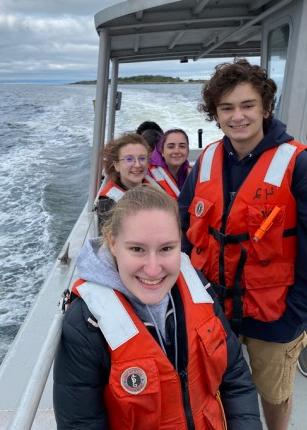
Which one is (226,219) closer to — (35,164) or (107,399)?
(107,399)

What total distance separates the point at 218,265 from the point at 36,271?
3.91 meters

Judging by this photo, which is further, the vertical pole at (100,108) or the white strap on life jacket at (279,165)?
the vertical pole at (100,108)

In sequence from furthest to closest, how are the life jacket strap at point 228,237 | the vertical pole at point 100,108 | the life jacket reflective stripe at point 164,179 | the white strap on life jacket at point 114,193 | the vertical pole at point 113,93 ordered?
the vertical pole at point 113,93
the vertical pole at point 100,108
the life jacket reflective stripe at point 164,179
the white strap on life jacket at point 114,193
the life jacket strap at point 228,237

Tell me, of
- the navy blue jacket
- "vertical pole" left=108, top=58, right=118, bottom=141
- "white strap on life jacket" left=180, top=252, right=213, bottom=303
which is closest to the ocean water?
"vertical pole" left=108, top=58, right=118, bottom=141

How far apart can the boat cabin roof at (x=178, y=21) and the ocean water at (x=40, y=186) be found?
113 centimetres

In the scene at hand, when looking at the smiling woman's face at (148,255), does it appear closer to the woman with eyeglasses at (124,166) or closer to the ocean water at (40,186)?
the woman with eyeglasses at (124,166)

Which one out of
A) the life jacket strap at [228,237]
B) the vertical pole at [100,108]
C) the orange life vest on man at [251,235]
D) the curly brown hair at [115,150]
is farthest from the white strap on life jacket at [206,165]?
the vertical pole at [100,108]

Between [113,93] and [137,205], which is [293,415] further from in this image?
[113,93]

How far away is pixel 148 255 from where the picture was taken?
1187mm

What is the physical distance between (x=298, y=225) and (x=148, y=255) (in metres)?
0.64

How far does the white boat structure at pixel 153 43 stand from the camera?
6.98ft

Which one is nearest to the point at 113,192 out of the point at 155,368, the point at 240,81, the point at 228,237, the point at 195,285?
the point at 228,237

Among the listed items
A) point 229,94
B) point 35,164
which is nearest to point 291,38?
point 229,94

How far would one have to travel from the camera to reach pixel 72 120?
17984 mm
